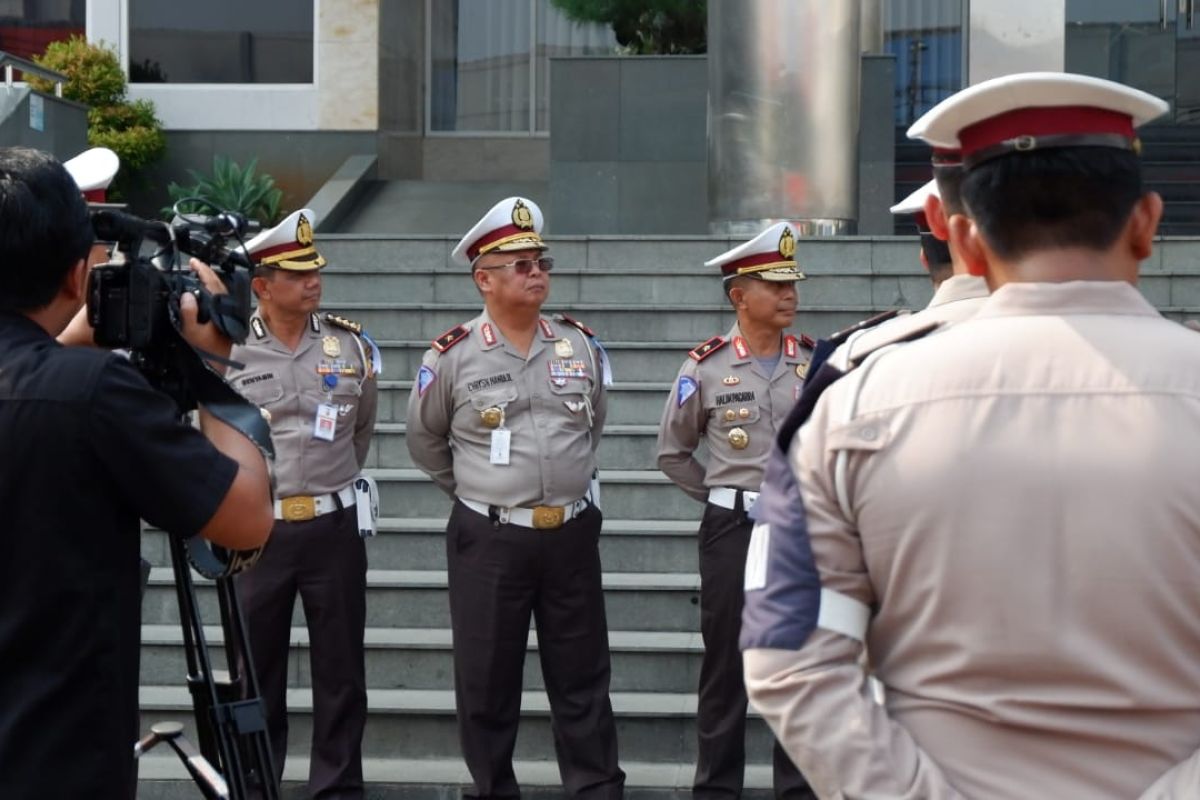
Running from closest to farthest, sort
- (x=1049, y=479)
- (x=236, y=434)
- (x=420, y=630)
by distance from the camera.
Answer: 1. (x=1049, y=479)
2. (x=236, y=434)
3. (x=420, y=630)

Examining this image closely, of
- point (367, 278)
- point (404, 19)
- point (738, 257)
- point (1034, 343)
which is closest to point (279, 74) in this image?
point (404, 19)

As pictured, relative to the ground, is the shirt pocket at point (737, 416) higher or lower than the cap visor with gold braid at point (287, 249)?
lower

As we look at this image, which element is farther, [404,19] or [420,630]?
[404,19]

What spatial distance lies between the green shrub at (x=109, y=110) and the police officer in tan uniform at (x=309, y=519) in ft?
30.8

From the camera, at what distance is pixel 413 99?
1758 cm

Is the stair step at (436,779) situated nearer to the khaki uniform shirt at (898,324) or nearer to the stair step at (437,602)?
the stair step at (437,602)

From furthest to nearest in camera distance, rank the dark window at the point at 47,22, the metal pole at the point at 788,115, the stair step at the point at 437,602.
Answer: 1. the dark window at the point at 47,22
2. the metal pole at the point at 788,115
3. the stair step at the point at 437,602

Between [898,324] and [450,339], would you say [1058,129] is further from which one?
[450,339]

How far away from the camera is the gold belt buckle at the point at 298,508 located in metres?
6.54

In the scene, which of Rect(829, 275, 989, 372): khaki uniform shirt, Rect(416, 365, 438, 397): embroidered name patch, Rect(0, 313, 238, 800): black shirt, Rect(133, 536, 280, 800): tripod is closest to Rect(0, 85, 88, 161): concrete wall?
Rect(416, 365, 438, 397): embroidered name patch

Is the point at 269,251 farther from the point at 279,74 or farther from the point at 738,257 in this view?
the point at 279,74

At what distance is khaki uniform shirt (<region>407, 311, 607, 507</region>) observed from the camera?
6363 millimetres

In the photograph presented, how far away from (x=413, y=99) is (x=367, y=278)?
7.58 m

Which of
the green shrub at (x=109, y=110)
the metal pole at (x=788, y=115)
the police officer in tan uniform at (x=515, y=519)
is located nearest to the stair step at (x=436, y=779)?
the police officer in tan uniform at (x=515, y=519)
